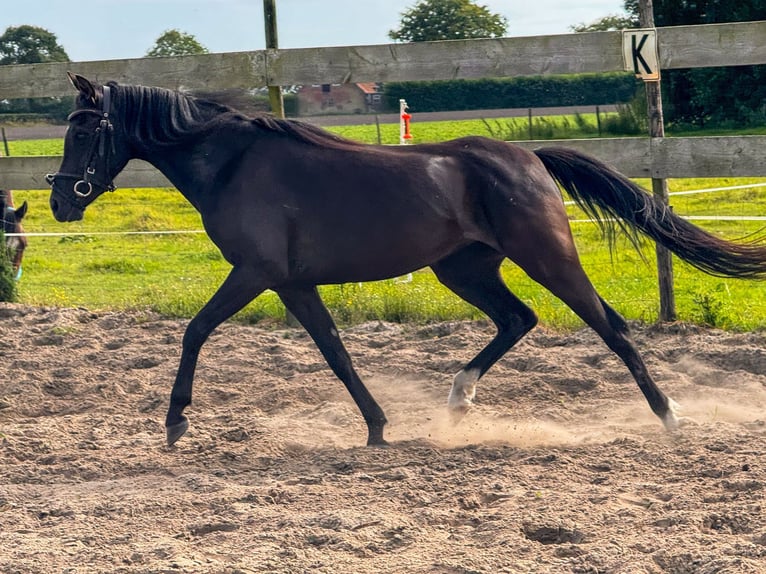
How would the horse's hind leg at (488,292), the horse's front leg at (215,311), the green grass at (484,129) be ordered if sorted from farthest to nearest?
the green grass at (484,129) → the horse's hind leg at (488,292) → the horse's front leg at (215,311)

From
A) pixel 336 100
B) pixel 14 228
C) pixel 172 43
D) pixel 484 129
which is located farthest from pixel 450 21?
pixel 14 228

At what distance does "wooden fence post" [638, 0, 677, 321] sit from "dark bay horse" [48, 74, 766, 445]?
5.91 ft

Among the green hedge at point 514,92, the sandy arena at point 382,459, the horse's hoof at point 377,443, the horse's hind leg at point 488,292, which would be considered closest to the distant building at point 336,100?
the green hedge at point 514,92

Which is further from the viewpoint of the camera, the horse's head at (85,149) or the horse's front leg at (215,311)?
the horse's head at (85,149)

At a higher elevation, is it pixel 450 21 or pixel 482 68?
pixel 450 21

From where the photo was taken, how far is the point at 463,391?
552 cm

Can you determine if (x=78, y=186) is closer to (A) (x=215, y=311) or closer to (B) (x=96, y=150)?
(B) (x=96, y=150)

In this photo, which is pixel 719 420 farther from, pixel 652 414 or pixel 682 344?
pixel 682 344

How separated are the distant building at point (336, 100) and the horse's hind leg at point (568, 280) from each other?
33.0 feet

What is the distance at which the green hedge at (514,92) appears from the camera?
105ft

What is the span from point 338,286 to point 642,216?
371 cm

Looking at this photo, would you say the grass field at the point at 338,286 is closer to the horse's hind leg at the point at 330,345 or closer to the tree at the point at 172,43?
the horse's hind leg at the point at 330,345

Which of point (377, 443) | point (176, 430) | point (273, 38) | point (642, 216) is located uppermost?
point (273, 38)

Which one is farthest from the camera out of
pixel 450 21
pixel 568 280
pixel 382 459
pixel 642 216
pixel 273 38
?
pixel 450 21
